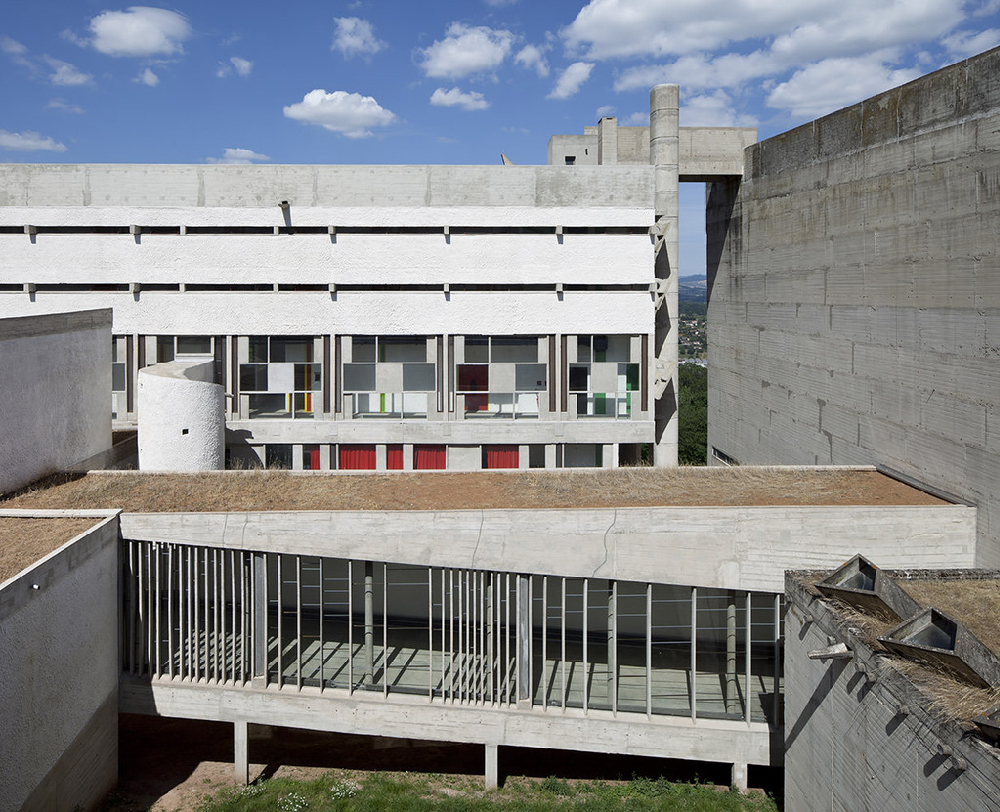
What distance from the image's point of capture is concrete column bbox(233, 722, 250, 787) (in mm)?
16953

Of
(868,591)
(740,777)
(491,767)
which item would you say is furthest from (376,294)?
(868,591)

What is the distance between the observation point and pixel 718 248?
32.0 m

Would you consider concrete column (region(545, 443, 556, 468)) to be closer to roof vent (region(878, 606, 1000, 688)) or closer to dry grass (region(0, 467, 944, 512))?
dry grass (region(0, 467, 944, 512))

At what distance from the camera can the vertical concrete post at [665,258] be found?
28.1m

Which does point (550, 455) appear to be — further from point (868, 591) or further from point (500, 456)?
point (868, 591)

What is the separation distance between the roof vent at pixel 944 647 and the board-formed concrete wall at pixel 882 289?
5509mm

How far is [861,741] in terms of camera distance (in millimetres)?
11914

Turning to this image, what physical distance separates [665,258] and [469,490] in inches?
533

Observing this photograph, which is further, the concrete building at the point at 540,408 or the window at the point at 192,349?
the window at the point at 192,349

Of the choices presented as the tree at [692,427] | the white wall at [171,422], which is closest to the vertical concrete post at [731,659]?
the white wall at [171,422]

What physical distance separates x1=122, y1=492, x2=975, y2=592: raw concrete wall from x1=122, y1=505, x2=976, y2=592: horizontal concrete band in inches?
0.8

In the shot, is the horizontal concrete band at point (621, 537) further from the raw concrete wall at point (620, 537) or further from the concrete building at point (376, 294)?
the concrete building at point (376, 294)

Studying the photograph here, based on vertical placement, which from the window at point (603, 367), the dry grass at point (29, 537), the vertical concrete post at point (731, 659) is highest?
the window at point (603, 367)

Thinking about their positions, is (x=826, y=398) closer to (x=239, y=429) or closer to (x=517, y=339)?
(x=517, y=339)
